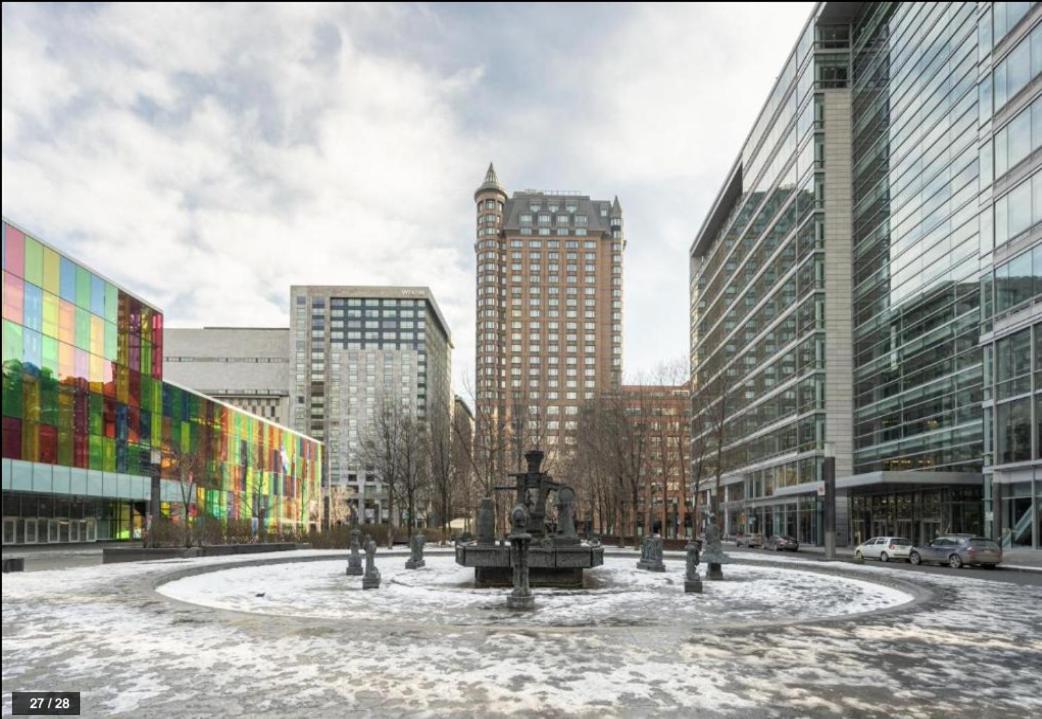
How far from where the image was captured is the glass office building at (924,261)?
37.8 metres

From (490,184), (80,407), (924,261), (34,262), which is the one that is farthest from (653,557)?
(490,184)

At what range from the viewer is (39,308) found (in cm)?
4594

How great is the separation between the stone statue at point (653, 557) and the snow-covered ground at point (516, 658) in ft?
29.0

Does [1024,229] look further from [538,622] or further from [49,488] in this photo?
[49,488]

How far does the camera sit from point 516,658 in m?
10.1

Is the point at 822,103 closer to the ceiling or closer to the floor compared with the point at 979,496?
closer to the ceiling

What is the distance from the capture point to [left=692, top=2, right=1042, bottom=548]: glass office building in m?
37.8

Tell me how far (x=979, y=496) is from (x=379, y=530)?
36504 millimetres

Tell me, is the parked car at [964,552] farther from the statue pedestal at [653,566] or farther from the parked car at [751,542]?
the parked car at [751,542]

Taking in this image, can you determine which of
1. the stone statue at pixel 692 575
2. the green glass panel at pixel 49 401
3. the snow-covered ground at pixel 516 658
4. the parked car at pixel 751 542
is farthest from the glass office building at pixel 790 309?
the green glass panel at pixel 49 401

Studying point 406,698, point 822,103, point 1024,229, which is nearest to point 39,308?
point 406,698

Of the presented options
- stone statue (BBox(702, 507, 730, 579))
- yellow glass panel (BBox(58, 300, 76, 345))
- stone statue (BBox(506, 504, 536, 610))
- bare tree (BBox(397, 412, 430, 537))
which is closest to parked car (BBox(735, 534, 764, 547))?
bare tree (BBox(397, 412, 430, 537))

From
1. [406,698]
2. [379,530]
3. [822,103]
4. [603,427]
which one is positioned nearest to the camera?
[406,698]

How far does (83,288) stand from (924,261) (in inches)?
2107
